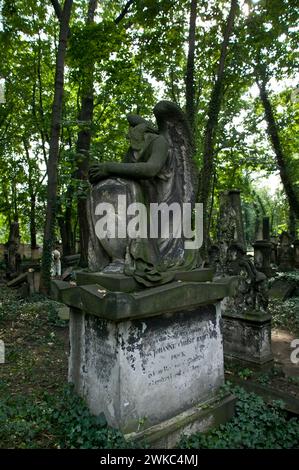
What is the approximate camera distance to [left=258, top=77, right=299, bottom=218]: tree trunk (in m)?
16.2

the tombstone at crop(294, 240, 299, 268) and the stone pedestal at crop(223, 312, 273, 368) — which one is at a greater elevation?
the tombstone at crop(294, 240, 299, 268)

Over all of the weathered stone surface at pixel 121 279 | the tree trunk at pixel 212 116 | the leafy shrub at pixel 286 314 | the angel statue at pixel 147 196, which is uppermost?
the tree trunk at pixel 212 116

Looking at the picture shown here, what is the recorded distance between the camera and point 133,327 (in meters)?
3.06

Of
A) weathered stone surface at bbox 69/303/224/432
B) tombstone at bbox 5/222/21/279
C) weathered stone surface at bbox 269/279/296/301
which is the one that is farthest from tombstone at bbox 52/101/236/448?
tombstone at bbox 5/222/21/279

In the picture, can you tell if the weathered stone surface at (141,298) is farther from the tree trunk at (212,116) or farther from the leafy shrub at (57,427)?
the tree trunk at (212,116)

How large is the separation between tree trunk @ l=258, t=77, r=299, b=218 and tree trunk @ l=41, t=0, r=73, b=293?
1006 centimetres

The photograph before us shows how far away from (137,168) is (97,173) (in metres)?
0.41

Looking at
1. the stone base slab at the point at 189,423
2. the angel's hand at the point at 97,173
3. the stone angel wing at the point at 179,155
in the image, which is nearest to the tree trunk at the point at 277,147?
the stone angel wing at the point at 179,155

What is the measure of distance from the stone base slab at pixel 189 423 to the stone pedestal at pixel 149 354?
0.4 inches

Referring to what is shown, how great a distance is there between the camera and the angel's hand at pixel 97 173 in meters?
3.38

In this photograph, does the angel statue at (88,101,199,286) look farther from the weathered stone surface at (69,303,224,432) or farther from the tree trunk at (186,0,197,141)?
the tree trunk at (186,0,197,141)

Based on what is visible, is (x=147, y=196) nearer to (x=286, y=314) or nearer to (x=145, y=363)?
(x=145, y=363)

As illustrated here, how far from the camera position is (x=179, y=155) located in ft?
12.6

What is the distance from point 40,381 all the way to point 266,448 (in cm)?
293
